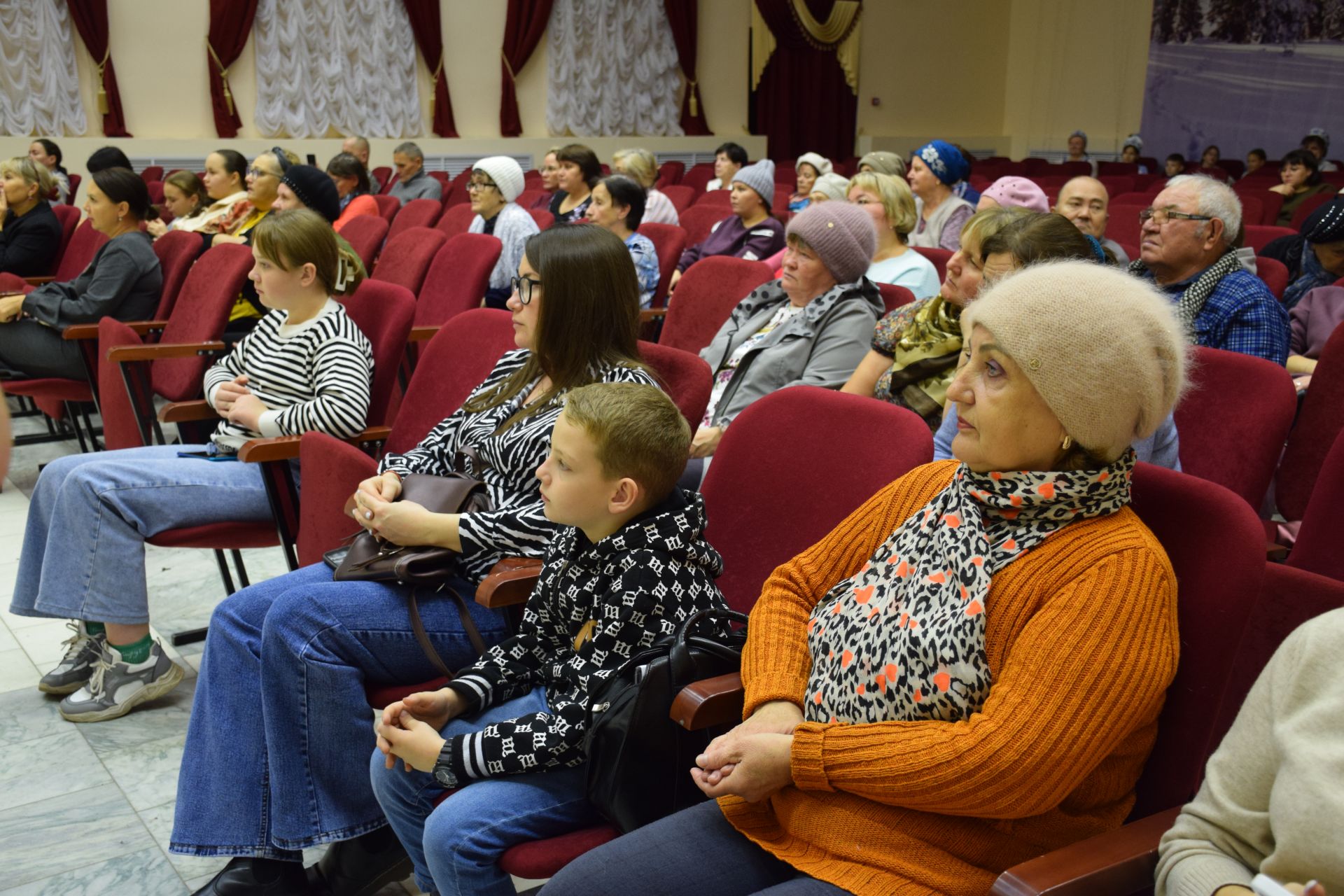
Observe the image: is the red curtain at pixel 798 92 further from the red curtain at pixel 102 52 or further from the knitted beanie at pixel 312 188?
the knitted beanie at pixel 312 188

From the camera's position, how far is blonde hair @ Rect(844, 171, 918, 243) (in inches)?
150

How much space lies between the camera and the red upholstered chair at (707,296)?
3279 mm

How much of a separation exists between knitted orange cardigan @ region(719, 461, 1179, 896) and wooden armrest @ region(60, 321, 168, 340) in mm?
3000

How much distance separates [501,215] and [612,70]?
26.1 ft

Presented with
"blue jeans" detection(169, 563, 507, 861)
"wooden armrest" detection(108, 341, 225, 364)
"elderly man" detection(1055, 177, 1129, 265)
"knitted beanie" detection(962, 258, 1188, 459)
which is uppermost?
"knitted beanie" detection(962, 258, 1188, 459)

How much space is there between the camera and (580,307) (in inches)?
77.0

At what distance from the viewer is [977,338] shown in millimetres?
1277

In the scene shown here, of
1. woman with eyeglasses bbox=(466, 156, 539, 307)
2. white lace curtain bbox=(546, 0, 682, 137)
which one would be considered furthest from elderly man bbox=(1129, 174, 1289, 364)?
white lace curtain bbox=(546, 0, 682, 137)

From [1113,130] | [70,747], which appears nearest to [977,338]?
[70,747]

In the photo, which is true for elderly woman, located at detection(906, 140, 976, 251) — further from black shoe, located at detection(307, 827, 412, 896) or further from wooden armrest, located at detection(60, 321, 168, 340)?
black shoe, located at detection(307, 827, 412, 896)

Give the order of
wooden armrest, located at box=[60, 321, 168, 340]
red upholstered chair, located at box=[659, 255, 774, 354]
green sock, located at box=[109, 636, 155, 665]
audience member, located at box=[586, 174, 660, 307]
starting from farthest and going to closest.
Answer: audience member, located at box=[586, 174, 660, 307] → wooden armrest, located at box=[60, 321, 168, 340] → red upholstered chair, located at box=[659, 255, 774, 354] → green sock, located at box=[109, 636, 155, 665]

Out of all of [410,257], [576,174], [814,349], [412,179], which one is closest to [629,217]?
[410,257]

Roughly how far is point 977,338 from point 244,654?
1.26 m

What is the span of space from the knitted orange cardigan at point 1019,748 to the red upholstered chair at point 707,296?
213 centimetres
